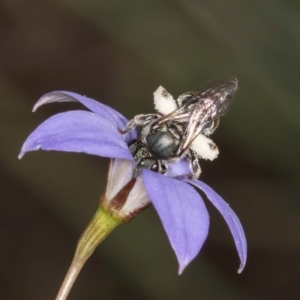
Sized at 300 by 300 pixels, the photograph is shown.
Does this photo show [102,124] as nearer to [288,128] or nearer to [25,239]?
[25,239]

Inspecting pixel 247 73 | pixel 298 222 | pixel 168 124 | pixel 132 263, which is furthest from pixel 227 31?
pixel 168 124

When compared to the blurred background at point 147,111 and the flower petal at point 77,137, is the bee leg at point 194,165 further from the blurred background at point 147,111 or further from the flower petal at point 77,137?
the blurred background at point 147,111

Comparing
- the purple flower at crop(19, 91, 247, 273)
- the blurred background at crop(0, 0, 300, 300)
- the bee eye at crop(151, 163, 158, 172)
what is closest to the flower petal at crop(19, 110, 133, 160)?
the purple flower at crop(19, 91, 247, 273)

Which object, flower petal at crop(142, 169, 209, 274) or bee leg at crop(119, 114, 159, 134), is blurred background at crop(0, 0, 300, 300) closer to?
bee leg at crop(119, 114, 159, 134)

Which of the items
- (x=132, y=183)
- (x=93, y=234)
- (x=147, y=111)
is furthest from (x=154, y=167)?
(x=147, y=111)

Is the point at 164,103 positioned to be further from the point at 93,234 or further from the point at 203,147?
the point at 93,234

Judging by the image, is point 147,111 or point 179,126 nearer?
point 179,126

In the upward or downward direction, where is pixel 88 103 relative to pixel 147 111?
upward
